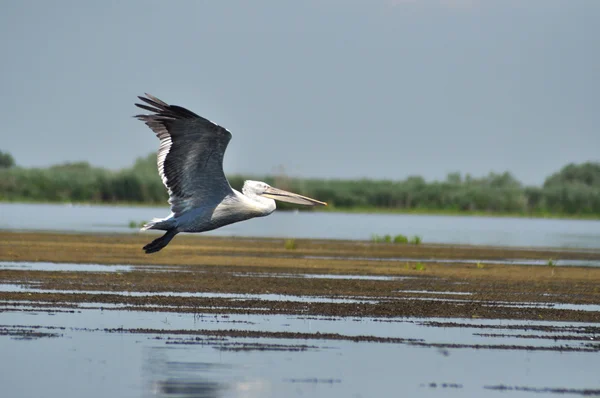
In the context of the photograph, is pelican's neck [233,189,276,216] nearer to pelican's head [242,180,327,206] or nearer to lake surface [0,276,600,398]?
pelican's head [242,180,327,206]

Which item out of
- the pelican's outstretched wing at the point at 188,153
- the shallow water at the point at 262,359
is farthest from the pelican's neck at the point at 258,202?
the shallow water at the point at 262,359

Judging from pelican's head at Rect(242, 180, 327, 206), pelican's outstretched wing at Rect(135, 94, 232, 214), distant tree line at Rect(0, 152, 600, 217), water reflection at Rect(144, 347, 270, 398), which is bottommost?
water reflection at Rect(144, 347, 270, 398)

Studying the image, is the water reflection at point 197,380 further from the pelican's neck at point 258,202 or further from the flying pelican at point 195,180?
the pelican's neck at point 258,202

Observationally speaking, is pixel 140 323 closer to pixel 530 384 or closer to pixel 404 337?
pixel 404 337

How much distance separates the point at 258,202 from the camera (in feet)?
46.8

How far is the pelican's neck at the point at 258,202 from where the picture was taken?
14102 mm

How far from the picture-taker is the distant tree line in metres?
71.3

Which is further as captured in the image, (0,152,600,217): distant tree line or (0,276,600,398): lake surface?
(0,152,600,217): distant tree line

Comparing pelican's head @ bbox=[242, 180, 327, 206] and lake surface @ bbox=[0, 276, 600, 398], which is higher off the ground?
pelican's head @ bbox=[242, 180, 327, 206]

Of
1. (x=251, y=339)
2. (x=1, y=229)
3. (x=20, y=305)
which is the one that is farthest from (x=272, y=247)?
(x=251, y=339)

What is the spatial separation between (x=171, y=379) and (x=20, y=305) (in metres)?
4.93

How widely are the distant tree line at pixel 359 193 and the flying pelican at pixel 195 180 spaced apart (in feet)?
179

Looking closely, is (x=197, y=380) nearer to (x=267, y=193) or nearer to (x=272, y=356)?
(x=272, y=356)

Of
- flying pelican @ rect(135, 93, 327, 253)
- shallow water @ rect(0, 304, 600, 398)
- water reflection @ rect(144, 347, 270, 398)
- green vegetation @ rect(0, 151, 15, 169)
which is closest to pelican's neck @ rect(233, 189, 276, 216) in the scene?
flying pelican @ rect(135, 93, 327, 253)
